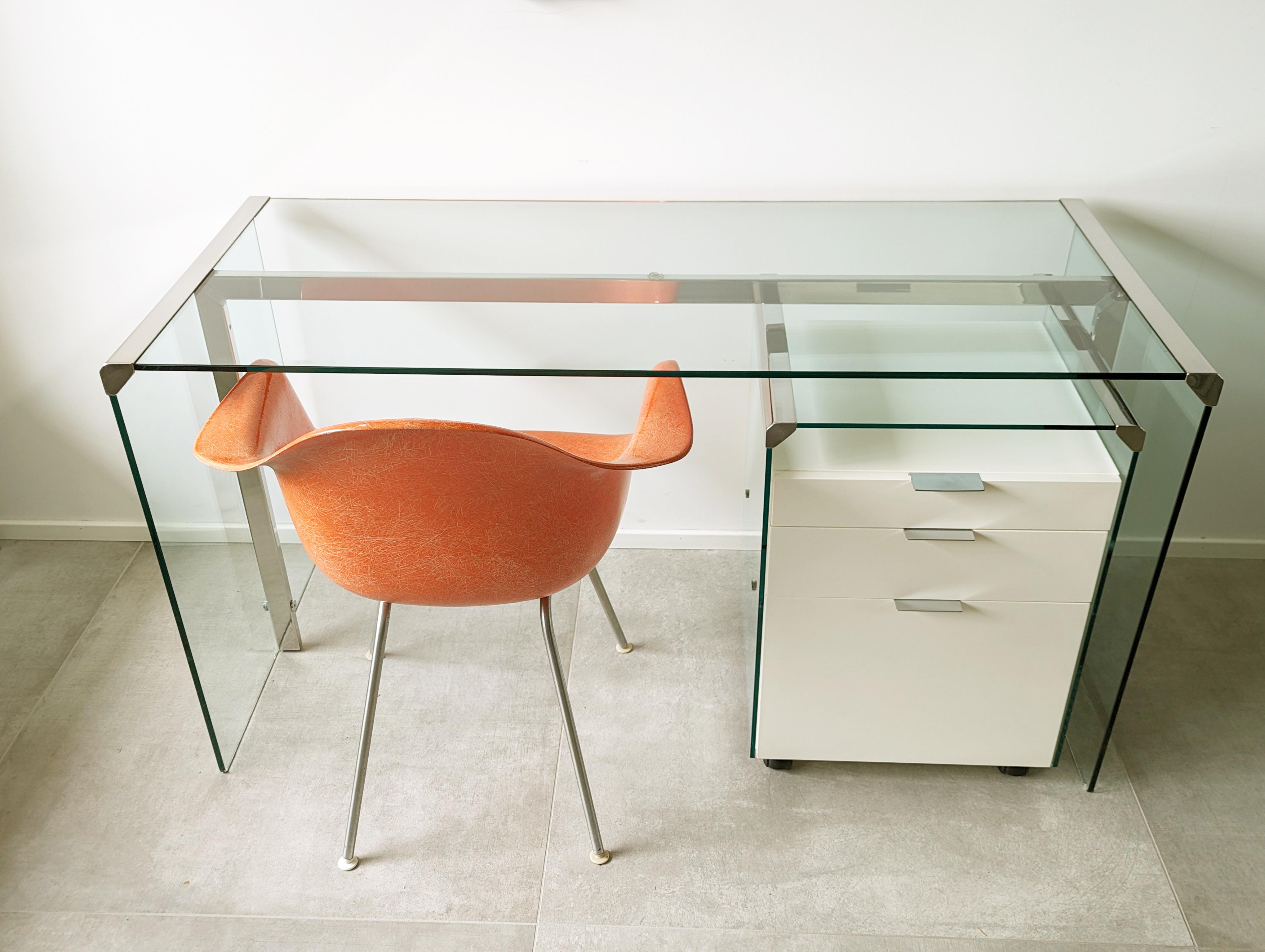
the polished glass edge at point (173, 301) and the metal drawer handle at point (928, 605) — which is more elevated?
the polished glass edge at point (173, 301)

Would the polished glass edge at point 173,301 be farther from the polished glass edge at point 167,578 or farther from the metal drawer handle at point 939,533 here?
the metal drawer handle at point 939,533

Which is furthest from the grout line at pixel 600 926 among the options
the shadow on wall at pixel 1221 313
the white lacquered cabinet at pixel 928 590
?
the shadow on wall at pixel 1221 313

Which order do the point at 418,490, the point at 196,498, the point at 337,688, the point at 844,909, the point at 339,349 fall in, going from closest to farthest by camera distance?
the point at 418,490 < the point at 339,349 < the point at 844,909 < the point at 196,498 < the point at 337,688

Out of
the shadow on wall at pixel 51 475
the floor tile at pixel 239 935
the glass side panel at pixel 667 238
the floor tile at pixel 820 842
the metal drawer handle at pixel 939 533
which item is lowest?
the floor tile at pixel 239 935

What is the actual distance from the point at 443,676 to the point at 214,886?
49 centimetres

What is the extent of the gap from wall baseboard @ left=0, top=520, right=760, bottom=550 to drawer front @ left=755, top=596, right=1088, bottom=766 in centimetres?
53

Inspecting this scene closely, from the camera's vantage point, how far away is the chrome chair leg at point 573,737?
1.45 meters

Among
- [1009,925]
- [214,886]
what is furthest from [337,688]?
[1009,925]

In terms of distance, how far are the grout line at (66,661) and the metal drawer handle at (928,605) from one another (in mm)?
1431

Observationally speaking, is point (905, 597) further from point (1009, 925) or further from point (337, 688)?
point (337, 688)

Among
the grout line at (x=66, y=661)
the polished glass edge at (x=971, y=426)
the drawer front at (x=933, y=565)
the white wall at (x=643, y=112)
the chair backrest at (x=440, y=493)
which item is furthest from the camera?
the grout line at (x=66, y=661)

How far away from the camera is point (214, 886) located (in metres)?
1.45

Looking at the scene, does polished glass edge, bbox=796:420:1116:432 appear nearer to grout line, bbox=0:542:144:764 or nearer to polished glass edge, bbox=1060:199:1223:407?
polished glass edge, bbox=1060:199:1223:407

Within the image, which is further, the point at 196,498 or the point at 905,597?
the point at 196,498
